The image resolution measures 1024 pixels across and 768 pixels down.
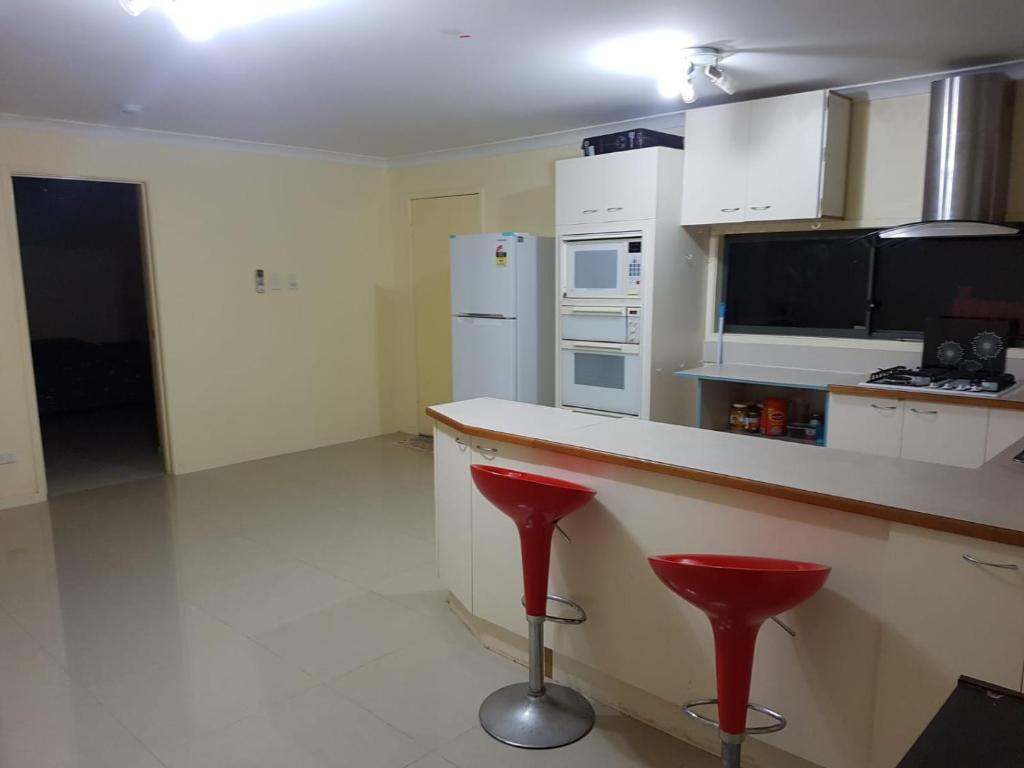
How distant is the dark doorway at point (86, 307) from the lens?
7.26 metres

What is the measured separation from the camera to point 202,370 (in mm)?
5445

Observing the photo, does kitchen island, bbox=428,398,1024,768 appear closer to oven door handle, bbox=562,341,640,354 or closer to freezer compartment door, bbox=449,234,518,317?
oven door handle, bbox=562,341,640,354

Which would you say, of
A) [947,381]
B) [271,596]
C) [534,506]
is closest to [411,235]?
[271,596]

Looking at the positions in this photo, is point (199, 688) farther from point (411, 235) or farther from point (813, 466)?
point (411, 235)

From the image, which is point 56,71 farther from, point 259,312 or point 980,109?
point 980,109

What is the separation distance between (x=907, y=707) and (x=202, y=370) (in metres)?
5.05

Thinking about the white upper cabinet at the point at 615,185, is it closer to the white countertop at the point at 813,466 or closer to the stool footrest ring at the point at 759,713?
the white countertop at the point at 813,466

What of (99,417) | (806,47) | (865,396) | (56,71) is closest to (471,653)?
(865,396)

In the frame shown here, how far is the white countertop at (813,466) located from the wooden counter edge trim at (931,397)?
3.38ft

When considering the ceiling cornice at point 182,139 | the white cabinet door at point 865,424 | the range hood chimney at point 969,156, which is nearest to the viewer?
the range hood chimney at point 969,156

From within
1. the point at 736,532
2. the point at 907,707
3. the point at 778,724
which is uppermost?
the point at 736,532

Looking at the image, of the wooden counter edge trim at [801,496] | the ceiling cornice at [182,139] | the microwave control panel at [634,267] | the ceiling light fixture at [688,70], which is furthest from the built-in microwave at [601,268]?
the ceiling cornice at [182,139]

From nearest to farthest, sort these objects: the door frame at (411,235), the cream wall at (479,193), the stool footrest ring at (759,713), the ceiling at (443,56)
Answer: the stool footrest ring at (759,713), the ceiling at (443,56), the cream wall at (479,193), the door frame at (411,235)

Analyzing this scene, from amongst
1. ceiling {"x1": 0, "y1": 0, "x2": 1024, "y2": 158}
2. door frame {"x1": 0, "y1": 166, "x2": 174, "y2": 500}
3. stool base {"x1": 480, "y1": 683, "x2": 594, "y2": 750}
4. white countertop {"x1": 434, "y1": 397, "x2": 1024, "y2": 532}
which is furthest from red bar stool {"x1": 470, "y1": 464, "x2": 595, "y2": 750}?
door frame {"x1": 0, "y1": 166, "x2": 174, "y2": 500}
